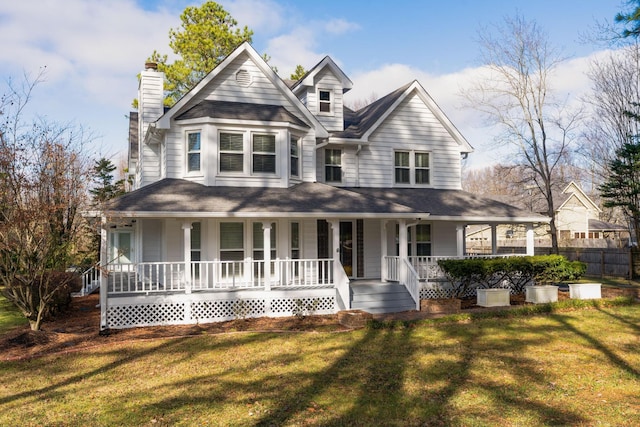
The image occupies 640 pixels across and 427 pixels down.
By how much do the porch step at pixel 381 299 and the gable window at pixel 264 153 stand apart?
4647mm

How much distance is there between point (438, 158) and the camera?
19.9 m

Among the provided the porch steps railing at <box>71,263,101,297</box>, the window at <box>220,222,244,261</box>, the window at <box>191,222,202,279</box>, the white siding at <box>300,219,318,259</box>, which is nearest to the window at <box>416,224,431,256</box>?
the white siding at <box>300,219,318,259</box>

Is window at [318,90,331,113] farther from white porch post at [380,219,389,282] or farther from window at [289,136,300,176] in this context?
white porch post at [380,219,389,282]

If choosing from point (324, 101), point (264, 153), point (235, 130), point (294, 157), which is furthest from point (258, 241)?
point (324, 101)

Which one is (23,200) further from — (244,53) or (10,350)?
(244,53)

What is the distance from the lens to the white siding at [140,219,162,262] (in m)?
15.7

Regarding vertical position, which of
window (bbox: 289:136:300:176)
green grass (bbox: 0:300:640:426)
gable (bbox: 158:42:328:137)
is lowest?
green grass (bbox: 0:300:640:426)

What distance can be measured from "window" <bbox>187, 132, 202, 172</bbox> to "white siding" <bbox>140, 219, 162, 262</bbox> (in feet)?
6.65

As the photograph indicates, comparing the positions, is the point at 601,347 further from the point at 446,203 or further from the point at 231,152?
the point at 231,152

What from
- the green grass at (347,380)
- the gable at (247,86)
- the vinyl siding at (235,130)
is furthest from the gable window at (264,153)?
the green grass at (347,380)

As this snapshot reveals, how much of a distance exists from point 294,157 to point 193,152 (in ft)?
10.6

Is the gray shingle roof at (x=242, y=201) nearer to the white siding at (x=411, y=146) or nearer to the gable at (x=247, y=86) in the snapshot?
the gable at (x=247, y=86)

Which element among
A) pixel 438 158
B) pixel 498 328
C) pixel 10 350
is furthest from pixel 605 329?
pixel 10 350

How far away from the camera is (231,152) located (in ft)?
50.9
